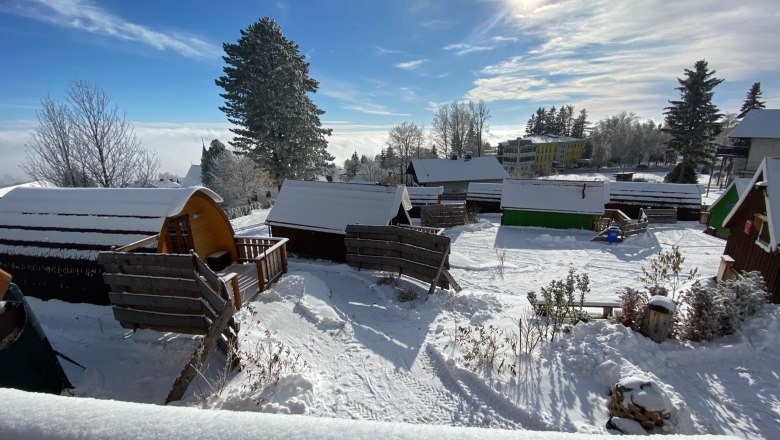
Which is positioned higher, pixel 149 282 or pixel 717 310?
pixel 149 282

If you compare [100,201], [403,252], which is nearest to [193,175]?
[100,201]

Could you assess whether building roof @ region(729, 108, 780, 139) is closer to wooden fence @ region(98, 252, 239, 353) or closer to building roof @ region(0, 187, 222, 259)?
wooden fence @ region(98, 252, 239, 353)

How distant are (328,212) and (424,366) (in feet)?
29.7

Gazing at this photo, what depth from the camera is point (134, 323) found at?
5996 mm

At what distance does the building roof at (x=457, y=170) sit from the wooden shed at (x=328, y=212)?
29355 mm

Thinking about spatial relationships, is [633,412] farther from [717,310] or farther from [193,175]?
[193,175]

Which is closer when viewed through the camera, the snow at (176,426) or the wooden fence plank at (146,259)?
the snow at (176,426)

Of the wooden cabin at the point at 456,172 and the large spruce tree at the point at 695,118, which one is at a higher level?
the large spruce tree at the point at 695,118

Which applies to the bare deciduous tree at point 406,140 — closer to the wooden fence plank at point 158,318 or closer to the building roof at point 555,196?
the building roof at point 555,196

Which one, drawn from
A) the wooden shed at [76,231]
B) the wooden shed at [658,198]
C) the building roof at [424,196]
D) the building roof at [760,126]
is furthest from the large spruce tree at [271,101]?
the building roof at [760,126]

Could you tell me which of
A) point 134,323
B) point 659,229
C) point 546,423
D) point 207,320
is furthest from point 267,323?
point 659,229

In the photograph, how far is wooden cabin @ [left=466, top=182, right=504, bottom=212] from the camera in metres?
29.7

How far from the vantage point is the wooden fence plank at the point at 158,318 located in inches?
219

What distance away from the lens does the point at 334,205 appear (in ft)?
45.3
